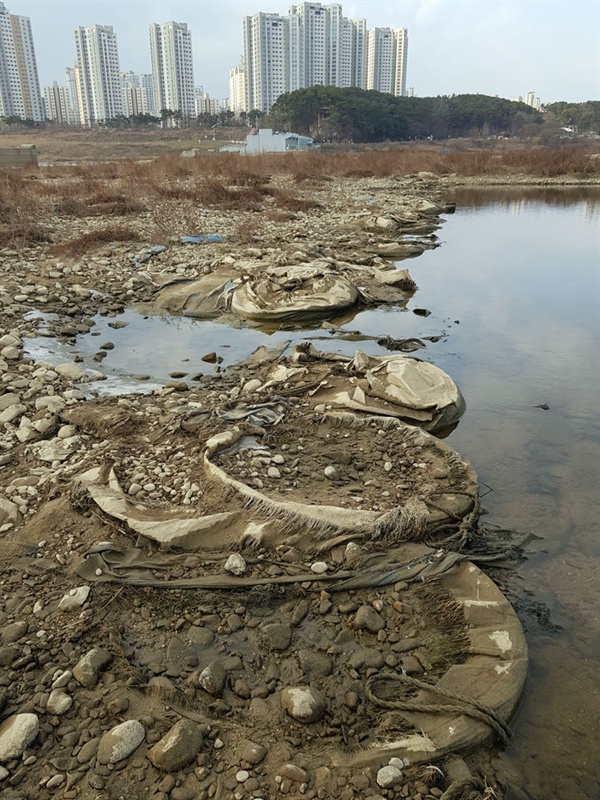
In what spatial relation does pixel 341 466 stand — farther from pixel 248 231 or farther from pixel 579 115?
pixel 579 115

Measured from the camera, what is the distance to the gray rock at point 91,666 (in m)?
2.09

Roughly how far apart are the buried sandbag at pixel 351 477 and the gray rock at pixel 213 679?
→ 82 centimetres

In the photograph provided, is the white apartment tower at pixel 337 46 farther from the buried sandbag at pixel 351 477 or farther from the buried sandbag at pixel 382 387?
the buried sandbag at pixel 351 477

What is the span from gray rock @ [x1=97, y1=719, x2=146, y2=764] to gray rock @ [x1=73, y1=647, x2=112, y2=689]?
0.25m

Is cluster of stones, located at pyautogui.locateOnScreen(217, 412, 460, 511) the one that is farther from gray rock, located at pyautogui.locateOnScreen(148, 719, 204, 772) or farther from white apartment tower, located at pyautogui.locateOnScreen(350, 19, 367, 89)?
white apartment tower, located at pyautogui.locateOnScreen(350, 19, 367, 89)

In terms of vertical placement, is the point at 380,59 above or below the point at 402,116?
above

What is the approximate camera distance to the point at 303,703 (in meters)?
2.02

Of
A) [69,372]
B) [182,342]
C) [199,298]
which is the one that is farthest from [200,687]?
[199,298]

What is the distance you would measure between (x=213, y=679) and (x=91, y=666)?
45cm

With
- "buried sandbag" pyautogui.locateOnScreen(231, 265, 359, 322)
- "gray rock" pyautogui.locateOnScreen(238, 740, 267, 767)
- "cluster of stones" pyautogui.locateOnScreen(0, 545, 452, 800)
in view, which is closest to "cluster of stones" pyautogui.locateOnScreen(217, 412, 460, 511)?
"cluster of stones" pyautogui.locateOnScreen(0, 545, 452, 800)

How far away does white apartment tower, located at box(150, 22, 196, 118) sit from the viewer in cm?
8681

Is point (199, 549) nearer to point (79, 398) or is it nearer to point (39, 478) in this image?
point (39, 478)

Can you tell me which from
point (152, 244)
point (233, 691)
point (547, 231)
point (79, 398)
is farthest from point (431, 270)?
point (233, 691)

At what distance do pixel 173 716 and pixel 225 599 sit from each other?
0.60 m
